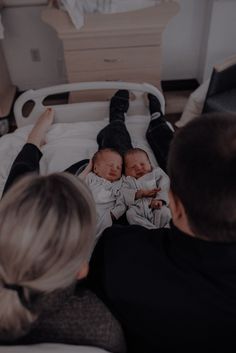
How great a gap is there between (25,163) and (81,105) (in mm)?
716

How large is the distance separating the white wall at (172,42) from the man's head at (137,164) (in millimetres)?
1747

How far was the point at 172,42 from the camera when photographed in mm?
3074

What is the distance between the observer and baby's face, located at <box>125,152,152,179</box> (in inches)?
67.4

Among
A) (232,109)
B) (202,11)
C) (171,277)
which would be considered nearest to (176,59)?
(202,11)

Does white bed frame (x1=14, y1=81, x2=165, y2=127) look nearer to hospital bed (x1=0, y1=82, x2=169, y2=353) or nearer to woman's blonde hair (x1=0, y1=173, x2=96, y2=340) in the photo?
hospital bed (x1=0, y1=82, x2=169, y2=353)

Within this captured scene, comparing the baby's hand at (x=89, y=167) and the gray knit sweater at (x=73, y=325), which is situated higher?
the gray knit sweater at (x=73, y=325)

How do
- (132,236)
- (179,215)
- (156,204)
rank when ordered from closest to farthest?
(179,215) < (132,236) < (156,204)

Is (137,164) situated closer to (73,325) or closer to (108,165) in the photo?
(108,165)

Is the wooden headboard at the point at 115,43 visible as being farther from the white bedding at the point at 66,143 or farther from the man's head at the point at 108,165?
the man's head at the point at 108,165

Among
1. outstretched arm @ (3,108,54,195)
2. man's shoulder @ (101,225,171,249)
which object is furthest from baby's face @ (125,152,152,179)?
man's shoulder @ (101,225,171,249)

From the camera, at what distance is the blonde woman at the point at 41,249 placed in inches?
26.9

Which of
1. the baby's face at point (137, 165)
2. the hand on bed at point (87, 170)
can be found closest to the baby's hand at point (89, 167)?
the hand on bed at point (87, 170)

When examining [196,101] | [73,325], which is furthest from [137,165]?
[196,101]

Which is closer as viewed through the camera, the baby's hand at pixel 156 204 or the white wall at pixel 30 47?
the baby's hand at pixel 156 204
